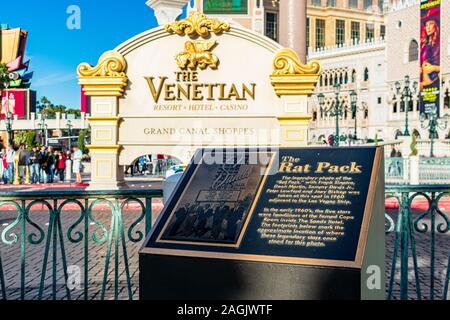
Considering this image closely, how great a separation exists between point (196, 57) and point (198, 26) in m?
0.40

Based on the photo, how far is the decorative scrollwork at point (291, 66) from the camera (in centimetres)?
678

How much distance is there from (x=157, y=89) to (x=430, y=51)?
2197 inches

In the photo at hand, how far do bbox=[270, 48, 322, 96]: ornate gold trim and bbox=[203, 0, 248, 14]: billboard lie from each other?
50.5 m

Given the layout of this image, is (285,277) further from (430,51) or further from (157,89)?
(430,51)

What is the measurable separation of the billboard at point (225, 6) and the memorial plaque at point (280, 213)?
5333 centimetres

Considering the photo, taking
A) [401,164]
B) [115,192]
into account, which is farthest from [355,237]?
[401,164]

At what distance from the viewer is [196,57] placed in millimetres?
6891

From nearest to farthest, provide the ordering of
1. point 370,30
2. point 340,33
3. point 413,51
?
1. point 413,51
2. point 340,33
3. point 370,30

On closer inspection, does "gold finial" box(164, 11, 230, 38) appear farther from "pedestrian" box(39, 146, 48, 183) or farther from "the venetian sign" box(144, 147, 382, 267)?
"pedestrian" box(39, 146, 48, 183)

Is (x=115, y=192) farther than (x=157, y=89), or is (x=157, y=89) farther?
(x=157, y=89)

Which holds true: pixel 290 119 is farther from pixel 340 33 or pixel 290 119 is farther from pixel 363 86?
pixel 340 33

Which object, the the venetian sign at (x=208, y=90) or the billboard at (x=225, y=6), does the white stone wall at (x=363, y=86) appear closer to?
the billboard at (x=225, y=6)

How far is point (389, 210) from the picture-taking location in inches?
583

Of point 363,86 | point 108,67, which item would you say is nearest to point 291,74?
point 108,67
